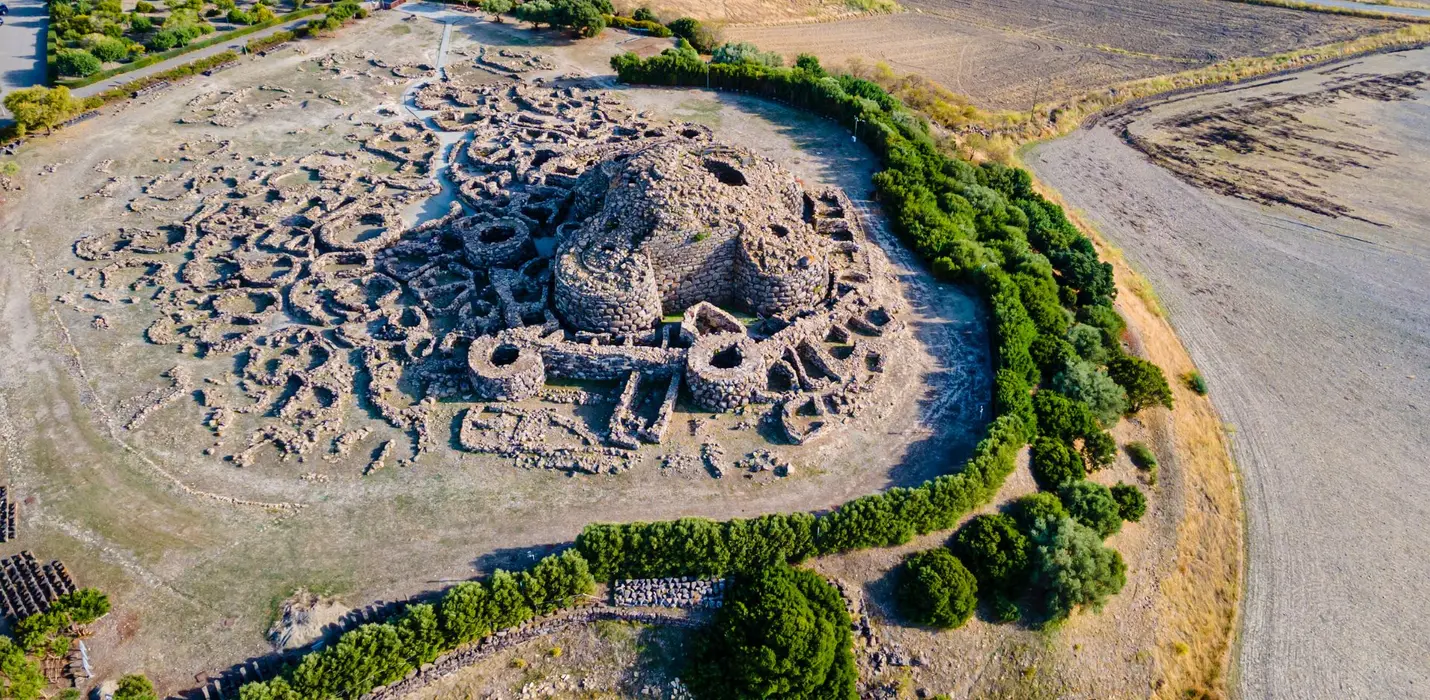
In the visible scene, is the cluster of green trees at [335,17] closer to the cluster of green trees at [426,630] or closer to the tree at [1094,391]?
the cluster of green trees at [426,630]

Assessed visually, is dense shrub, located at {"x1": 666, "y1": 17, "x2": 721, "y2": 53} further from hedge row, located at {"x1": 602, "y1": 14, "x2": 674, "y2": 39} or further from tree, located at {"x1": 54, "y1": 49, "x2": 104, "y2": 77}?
tree, located at {"x1": 54, "y1": 49, "x2": 104, "y2": 77}

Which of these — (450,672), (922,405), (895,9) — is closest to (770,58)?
(895,9)

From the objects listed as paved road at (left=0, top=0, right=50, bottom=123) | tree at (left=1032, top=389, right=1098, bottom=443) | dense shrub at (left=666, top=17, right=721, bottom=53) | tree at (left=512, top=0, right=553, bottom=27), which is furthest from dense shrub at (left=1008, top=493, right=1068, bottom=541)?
paved road at (left=0, top=0, right=50, bottom=123)

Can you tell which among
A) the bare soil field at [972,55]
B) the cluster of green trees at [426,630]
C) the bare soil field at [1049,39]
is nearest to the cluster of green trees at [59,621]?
the cluster of green trees at [426,630]

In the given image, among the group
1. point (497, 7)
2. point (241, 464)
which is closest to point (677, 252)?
point (241, 464)

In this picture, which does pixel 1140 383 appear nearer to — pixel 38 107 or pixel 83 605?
pixel 83 605

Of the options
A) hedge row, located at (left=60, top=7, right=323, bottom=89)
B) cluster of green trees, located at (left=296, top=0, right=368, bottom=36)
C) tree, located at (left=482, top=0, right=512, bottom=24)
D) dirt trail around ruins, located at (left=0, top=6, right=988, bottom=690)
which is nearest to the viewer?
dirt trail around ruins, located at (left=0, top=6, right=988, bottom=690)

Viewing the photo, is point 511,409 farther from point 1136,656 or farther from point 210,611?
point 1136,656
